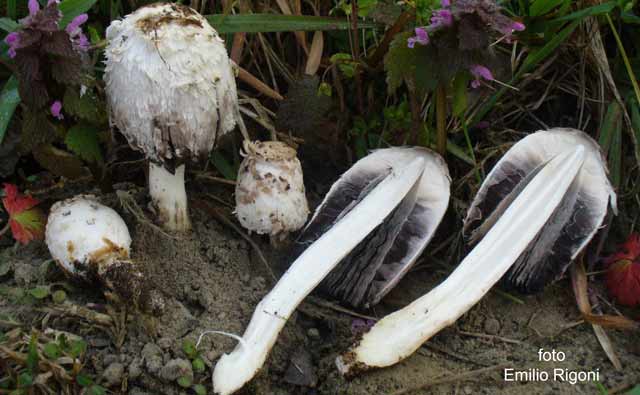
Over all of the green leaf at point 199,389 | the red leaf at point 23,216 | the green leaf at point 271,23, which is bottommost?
the green leaf at point 199,389

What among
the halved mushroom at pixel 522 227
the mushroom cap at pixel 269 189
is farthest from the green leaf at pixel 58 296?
the halved mushroom at pixel 522 227

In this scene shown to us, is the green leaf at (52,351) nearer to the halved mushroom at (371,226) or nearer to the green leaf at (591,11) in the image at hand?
the halved mushroom at (371,226)

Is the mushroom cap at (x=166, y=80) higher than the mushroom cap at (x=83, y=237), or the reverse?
the mushroom cap at (x=166, y=80)

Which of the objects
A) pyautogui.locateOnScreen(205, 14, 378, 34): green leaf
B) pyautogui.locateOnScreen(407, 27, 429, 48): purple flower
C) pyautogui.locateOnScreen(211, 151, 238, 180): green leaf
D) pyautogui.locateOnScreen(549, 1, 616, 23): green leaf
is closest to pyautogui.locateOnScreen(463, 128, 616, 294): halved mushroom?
pyautogui.locateOnScreen(549, 1, 616, 23): green leaf

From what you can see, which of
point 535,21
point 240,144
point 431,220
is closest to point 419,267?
point 431,220

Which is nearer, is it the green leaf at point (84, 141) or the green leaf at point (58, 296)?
the green leaf at point (58, 296)

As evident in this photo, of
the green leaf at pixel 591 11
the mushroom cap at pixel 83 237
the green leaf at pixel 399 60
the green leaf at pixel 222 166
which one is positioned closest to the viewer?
the mushroom cap at pixel 83 237
